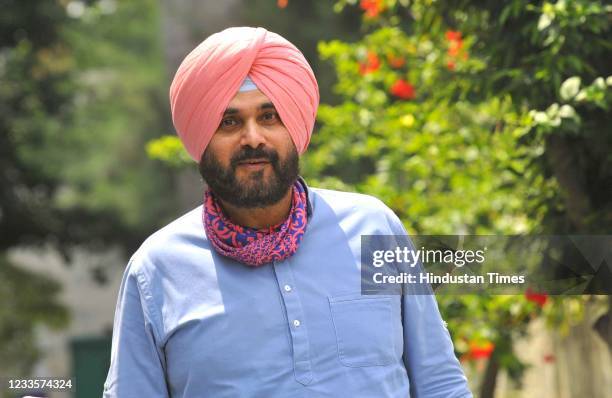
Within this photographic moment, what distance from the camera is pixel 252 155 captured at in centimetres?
265

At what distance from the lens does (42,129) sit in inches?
448

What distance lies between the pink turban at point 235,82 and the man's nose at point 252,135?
0.22 feet

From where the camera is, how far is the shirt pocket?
8.41ft

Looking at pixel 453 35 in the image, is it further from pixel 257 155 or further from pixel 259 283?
pixel 259 283

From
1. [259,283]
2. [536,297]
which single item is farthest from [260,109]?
[536,297]

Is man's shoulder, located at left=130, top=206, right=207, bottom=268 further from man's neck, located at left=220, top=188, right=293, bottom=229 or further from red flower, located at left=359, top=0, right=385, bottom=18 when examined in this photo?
red flower, located at left=359, top=0, right=385, bottom=18

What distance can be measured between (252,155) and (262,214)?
0.15 m

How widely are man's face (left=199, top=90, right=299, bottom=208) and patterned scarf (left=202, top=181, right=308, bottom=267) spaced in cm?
6

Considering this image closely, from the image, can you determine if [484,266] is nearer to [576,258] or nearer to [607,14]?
[576,258]

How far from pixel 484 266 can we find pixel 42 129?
8.37m

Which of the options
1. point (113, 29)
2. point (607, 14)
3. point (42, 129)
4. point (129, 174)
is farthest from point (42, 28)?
point (607, 14)

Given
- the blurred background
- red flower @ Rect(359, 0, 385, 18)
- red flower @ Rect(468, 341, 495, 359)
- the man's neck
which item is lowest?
red flower @ Rect(468, 341, 495, 359)

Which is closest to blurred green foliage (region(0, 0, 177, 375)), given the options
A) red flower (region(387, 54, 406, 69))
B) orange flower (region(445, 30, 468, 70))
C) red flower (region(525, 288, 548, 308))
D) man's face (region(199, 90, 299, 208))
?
red flower (region(387, 54, 406, 69))

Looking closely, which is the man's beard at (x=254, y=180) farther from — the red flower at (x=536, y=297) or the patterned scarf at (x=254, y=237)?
the red flower at (x=536, y=297)
